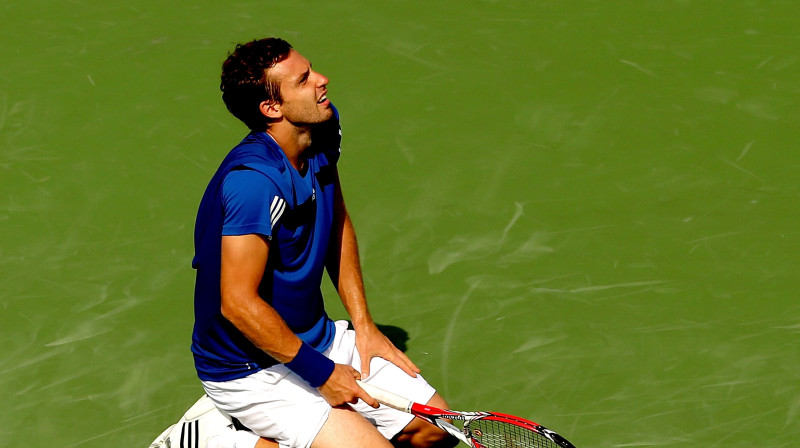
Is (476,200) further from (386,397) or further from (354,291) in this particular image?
(386,397)

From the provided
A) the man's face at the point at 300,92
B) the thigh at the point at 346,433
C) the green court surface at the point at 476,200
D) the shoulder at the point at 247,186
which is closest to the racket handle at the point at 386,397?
the thigh at the point at 346,433

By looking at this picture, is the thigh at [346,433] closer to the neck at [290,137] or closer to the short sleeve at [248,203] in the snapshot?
the short sleeve at [248,203]

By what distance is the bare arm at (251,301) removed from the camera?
4.82 meters

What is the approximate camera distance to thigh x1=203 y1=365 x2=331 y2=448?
514cm

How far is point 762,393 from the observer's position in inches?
234

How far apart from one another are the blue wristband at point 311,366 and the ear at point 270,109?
989mm

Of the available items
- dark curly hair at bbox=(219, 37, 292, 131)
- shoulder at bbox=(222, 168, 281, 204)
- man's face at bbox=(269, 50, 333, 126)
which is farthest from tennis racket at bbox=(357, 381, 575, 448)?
dark curly hair at bbox=(219, 37, 292, 131)

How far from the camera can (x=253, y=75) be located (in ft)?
16.7

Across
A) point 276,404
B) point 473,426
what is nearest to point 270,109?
point 276,404

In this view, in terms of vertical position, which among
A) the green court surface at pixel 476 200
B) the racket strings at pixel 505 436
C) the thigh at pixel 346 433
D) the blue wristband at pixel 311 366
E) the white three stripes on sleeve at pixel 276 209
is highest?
the white three stripes on sleeve at pixel 276 209

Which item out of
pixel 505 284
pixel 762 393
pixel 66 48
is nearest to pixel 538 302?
pixel 505 284

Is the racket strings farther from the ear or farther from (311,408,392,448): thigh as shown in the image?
the ear

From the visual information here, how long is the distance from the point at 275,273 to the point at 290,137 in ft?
1.96

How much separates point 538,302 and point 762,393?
133 centimetres
